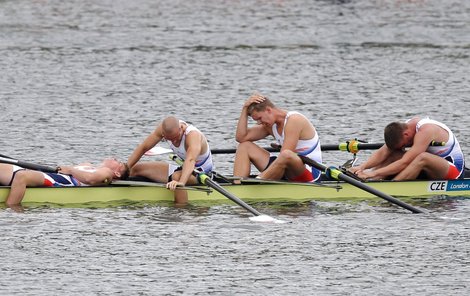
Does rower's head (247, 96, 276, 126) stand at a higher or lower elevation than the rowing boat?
higher

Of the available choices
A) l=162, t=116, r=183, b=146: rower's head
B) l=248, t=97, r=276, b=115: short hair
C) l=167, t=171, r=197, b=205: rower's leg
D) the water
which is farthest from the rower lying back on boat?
l=248, t=97, r=276, b=115: short hair

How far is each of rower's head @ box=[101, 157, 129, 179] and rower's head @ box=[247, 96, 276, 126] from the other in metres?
2.32

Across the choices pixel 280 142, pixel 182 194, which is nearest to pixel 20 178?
pixel 182 194

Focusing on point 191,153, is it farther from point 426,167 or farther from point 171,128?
point 426,167

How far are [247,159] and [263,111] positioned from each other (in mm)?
1046

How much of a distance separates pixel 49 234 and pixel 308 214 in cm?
440

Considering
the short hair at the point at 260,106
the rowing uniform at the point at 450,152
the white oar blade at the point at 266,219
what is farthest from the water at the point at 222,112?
the short hair at the point at 260,106

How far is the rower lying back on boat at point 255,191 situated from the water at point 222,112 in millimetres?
214

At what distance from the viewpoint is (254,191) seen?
22938 mm

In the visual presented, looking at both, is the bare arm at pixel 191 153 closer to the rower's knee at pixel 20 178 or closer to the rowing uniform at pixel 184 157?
the rowing uniform at pixel 184 157

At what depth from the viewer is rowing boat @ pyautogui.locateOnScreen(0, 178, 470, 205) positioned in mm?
22359

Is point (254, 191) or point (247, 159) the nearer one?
point (254, 191)

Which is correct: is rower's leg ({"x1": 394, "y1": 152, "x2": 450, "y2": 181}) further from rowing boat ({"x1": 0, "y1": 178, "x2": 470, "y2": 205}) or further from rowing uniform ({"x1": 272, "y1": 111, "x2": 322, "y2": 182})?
rowing uniform ({"x1": 272, "y1": 111, "x2": 322, "y2": 182})

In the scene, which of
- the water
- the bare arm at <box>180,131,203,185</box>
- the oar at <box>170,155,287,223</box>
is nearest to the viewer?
the water
